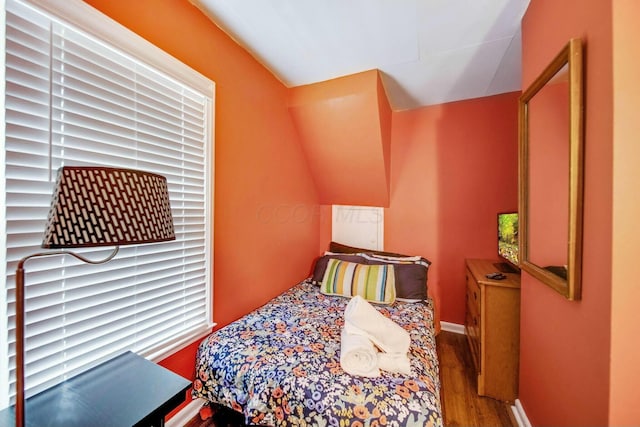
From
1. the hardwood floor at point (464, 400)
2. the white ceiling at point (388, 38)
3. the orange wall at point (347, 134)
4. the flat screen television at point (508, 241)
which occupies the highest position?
the white ceiling at point (388, 38)

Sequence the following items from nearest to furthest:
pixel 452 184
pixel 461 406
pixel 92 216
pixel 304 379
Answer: pixel 92 216 → pixel 304 379 → pixel 461 406 → pixel 452 184

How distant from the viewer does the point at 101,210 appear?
2.23 feet

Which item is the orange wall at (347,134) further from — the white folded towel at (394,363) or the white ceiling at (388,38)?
the white folded towel at (394,363)

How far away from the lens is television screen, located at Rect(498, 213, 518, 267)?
194 centimetres

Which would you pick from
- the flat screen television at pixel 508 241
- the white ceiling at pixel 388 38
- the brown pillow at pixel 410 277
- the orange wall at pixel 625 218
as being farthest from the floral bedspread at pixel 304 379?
the white ceiling at pixel 388 38

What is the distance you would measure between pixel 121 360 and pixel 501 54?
2.95 meters

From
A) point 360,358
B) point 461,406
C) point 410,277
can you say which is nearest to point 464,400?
point 461,406

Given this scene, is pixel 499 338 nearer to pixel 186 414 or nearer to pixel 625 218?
pixel 625 218

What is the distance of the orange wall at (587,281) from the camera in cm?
81

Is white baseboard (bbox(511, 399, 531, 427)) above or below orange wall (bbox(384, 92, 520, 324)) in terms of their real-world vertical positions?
below

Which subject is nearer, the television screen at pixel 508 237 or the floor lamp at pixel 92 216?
the floor lamp at pixel 92 216

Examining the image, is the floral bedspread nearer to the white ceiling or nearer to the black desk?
the black desk

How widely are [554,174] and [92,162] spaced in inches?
79.6

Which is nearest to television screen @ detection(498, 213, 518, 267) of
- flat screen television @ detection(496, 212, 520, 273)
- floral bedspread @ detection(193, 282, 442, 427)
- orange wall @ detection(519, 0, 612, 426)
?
flat screen television @ detection(496, 212, 520, 273)
